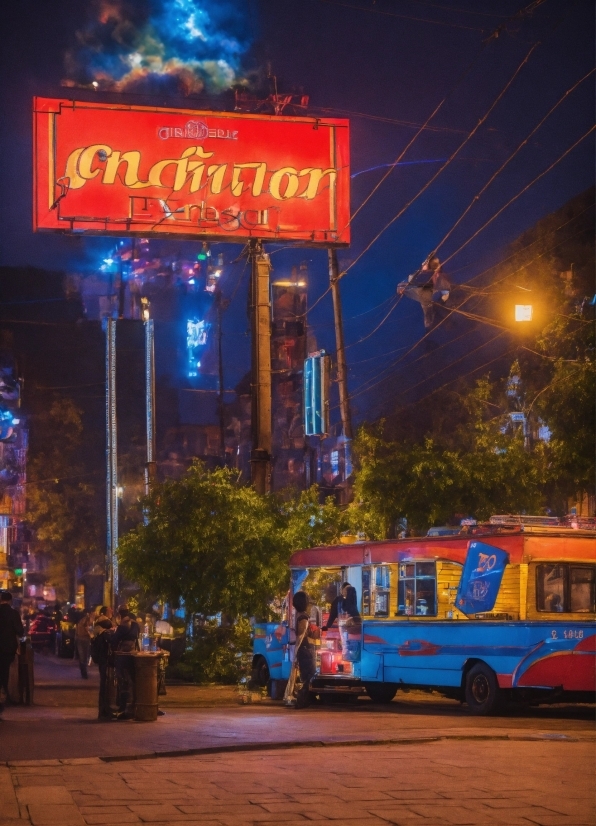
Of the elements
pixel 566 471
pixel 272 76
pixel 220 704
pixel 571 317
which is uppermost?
pixel 272 76

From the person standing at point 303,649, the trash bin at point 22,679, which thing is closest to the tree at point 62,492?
the trash bin at point 22,679

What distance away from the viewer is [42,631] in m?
49.9

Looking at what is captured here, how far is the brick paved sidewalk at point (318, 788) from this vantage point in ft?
30.5

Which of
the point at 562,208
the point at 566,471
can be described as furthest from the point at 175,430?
the point at 566,471

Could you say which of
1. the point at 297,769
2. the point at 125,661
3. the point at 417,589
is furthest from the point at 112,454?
the point at 297,769

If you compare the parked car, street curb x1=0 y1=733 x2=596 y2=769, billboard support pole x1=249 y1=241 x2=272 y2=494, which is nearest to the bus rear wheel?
billboard support pole x1=249 y1=241 x2=272 y2=494

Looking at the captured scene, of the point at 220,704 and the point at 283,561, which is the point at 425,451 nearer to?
the point at 283,561

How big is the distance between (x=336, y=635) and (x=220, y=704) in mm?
2608

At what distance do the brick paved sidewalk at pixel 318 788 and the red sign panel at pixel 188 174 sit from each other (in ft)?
57.1

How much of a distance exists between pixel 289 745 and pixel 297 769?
7.35 feet

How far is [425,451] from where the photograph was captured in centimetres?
3022

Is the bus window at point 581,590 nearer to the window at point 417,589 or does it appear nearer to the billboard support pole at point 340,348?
the window at point 417,589

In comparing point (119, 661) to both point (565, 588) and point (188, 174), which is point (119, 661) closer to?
point (565, 588)

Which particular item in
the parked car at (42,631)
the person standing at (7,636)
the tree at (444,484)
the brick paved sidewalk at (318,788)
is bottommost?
the parked car at (42,631)
